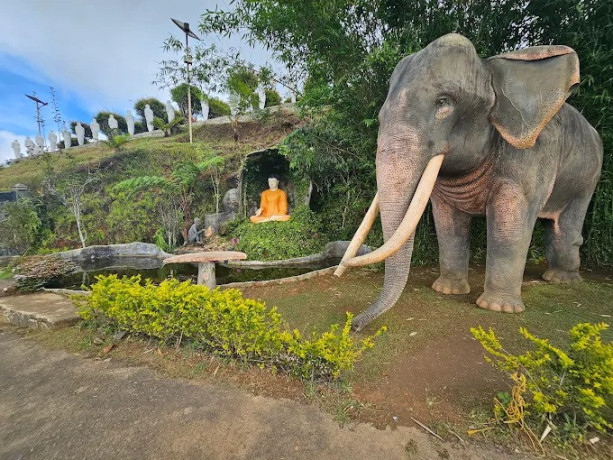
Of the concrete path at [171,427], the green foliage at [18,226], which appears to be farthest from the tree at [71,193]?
the concrete path at [171,427]

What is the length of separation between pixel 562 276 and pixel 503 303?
64.0 inches

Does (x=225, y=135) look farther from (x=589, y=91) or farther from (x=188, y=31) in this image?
(x=589, y=91)

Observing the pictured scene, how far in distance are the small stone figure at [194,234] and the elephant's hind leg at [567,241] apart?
8.61 meters

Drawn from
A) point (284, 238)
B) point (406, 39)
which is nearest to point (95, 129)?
point (284, 238)

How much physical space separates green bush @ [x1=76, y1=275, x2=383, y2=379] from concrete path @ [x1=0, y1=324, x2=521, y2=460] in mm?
293

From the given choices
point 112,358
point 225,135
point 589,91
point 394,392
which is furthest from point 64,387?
point 225,135

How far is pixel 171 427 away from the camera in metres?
1.71

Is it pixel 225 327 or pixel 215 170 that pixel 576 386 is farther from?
pixel 215 170

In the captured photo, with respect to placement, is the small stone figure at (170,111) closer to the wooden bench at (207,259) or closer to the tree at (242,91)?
the tree at (242,91)

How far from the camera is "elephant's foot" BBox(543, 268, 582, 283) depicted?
12.6 ft

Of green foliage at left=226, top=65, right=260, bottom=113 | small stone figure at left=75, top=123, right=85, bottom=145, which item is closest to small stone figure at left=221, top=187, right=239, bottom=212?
green foliage at left=226, top=65, right=260, bottom=113

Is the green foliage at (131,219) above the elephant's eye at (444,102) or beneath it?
beneath

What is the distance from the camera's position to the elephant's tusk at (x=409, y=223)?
2.13 meters

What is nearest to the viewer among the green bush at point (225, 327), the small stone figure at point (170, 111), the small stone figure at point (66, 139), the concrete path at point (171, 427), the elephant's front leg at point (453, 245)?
the concrete path at point (171, 427)
